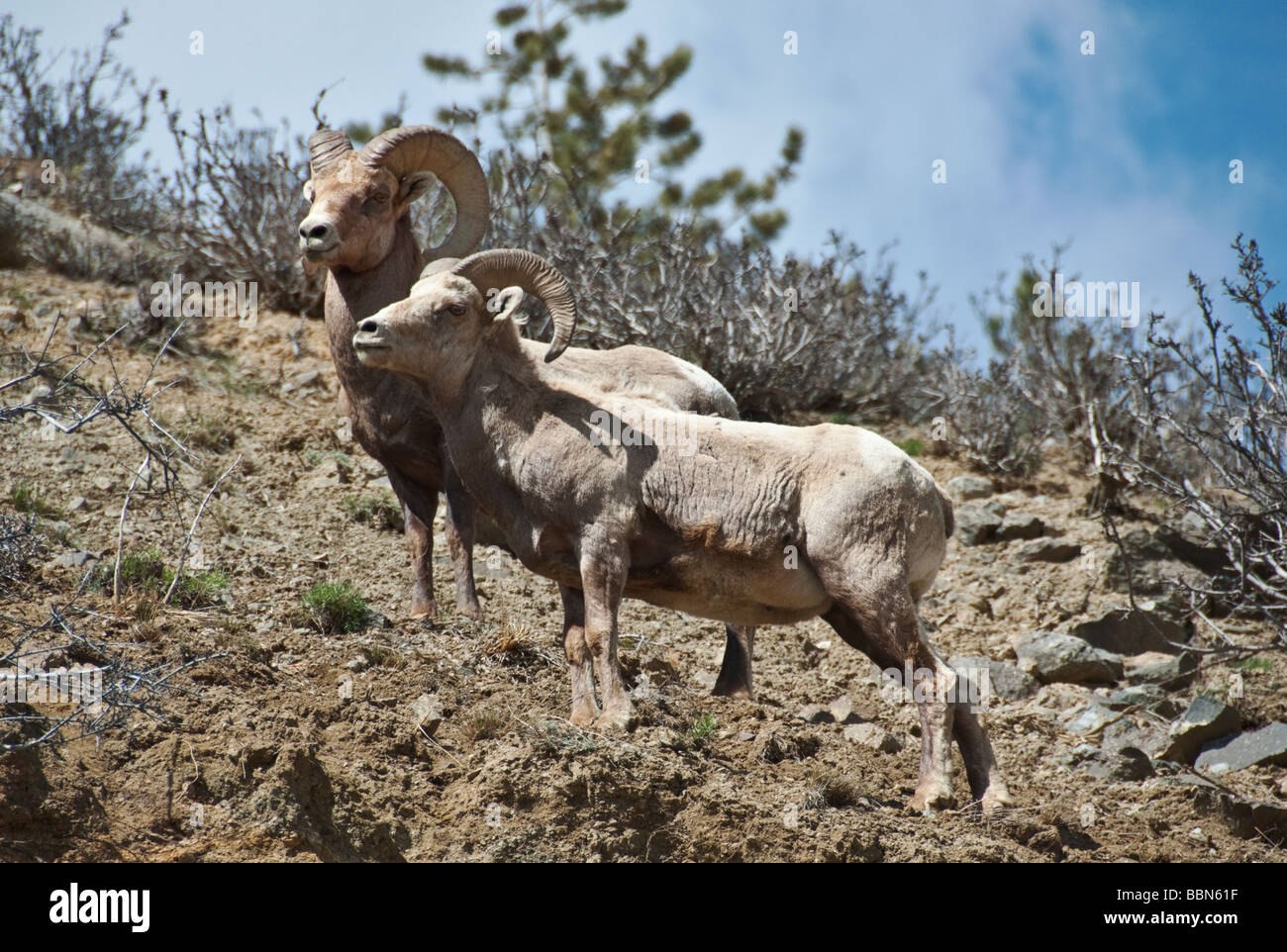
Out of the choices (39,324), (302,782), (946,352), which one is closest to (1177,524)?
(946,352)

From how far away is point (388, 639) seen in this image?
23.5 feet

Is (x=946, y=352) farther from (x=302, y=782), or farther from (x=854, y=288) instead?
(x=302, y=782)

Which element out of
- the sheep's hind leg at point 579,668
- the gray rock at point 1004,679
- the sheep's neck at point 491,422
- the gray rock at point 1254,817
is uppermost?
the sheep's neck at point 491,422

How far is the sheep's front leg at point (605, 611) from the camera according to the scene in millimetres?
6094

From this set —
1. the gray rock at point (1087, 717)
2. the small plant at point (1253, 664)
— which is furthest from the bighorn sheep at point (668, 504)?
the small plant at point (1253, 664)

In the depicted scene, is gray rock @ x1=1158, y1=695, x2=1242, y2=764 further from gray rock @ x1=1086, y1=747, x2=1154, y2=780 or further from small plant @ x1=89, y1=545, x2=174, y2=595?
small plant @ x1=89, y1=545, x2=174, y2=595

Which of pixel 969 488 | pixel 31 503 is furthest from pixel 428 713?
pixel 969 488

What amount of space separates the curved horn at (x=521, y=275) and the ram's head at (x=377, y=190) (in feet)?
4.23

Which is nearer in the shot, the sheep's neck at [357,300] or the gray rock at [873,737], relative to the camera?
the gray rock at [873,737]

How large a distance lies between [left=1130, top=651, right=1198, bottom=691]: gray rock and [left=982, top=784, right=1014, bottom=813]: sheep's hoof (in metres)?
3.29

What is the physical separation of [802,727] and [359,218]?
3.92m

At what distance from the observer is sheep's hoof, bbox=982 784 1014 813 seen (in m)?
6.21

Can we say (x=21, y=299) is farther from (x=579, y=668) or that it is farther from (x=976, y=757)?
(x=976, y=757)

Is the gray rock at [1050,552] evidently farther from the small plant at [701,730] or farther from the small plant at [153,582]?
the small plant at [153,582]
